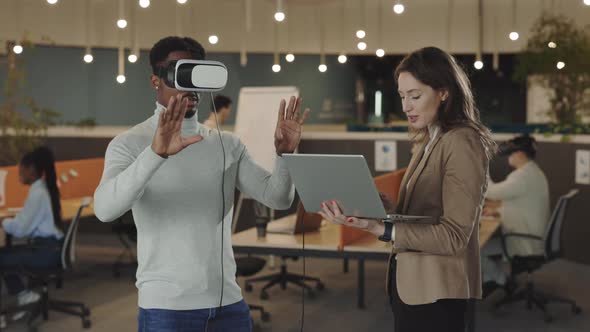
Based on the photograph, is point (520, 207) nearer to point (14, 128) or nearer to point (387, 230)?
point (387, 230)

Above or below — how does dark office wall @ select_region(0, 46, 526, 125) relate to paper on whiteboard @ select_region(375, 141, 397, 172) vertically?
above

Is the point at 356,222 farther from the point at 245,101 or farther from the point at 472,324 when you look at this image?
the point at 245,101

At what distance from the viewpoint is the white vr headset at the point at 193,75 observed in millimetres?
1841

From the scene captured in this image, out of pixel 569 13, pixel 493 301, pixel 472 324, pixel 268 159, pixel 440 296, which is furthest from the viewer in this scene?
pixel 569 13

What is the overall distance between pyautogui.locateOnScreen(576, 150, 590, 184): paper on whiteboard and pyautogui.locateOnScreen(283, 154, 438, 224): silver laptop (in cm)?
552

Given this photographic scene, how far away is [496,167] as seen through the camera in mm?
7602

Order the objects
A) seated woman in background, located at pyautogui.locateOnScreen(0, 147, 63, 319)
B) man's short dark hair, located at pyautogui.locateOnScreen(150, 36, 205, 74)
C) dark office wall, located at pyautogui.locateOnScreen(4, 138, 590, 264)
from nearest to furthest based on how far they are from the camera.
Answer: man's short dark hair, located at pyautogui.locateOnScreen(150, 36, 205, 74)
seated woman in background, located at pyautogui.locateOnScreen(0, 147, 63, 319)
dark office wall, located at pyautogui.locateOnScreen(4, 138, 590, 264)

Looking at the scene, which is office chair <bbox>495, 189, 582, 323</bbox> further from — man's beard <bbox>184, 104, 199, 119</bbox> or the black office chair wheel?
man's beard <bbox>184, 104, 199, 119</bbox>

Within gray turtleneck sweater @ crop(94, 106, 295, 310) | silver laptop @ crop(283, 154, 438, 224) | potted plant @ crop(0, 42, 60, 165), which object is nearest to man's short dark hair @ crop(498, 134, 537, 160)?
silver laptop @ crop(283, 154, 438, 224)

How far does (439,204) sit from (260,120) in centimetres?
537

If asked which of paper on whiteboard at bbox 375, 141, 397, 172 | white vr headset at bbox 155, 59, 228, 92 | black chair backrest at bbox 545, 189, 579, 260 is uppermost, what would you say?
white vr headset at bbox 155, 59, 228, 92

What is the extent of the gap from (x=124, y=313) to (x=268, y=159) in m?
2.20

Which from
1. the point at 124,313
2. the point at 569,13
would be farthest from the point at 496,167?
the point at 569,13

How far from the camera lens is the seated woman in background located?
519 cm
